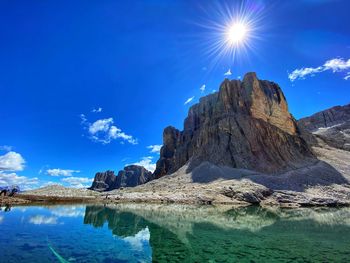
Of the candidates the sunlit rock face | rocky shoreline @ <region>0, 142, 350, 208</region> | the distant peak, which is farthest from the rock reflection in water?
the distant peak

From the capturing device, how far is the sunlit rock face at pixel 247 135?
396 feet

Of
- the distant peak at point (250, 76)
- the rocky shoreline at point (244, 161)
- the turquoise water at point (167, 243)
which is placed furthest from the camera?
the distant peak at point (250, 76)

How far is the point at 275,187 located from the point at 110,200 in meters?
54.3

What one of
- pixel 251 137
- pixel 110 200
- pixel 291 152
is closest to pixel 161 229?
pixel 110 200

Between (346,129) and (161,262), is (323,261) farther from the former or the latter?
A: (346,129)

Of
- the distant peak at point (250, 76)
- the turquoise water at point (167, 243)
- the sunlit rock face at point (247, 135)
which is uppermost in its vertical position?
the distant peak at point (250, 76)

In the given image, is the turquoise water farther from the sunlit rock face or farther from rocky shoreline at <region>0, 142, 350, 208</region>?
the sunlit rock face

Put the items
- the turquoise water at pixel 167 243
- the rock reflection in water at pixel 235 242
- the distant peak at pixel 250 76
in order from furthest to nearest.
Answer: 1. the distant peak at pixel 250 76
2. the rock reflection in water at pixel 235 242
3. the turquoise water at pixel 167 243

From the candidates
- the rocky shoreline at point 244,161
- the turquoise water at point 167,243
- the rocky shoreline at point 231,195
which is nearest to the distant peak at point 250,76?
the rocky shoreline at point 244,161

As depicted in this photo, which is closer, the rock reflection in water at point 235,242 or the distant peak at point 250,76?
the rock reflection in water at point 235,242

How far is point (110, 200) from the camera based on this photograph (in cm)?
6988

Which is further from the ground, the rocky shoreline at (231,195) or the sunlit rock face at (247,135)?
the sunlit rock face at (247,135)

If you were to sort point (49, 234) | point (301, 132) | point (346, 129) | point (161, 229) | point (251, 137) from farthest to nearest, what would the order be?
point (346, 129) < point (301, 132) < point (251, 137) < point (161, 229) < point (49, 234)

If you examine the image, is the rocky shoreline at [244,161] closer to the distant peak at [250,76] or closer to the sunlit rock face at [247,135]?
the sunlit rock face at [247,135]
